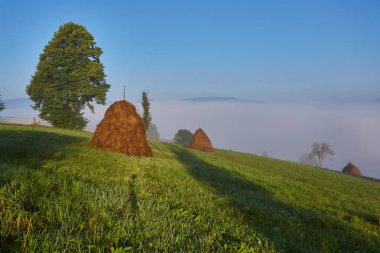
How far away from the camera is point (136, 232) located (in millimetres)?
5699

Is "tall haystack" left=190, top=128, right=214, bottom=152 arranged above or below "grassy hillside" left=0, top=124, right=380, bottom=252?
above

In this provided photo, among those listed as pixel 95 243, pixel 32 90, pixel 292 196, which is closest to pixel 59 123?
pixel 32 90

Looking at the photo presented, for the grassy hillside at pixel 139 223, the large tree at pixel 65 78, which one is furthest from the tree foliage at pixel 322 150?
the grassy hillside at pixel 139 223

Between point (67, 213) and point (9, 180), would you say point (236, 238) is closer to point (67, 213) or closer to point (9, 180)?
point (67, 213)

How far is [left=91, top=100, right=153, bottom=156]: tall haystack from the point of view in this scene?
67.9 ft

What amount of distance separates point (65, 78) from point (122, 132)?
1371 inches

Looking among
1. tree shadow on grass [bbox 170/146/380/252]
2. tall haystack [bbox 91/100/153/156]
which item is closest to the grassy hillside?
tree shadow on grass [bbox 170/146/380/252]

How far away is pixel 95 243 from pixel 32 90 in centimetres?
5274

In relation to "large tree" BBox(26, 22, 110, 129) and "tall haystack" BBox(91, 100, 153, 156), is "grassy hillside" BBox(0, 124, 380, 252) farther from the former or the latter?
"large tree" BBox(26, 22, 110, 129)

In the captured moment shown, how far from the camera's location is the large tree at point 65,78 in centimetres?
4994

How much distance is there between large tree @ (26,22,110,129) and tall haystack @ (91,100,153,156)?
31.5 metres

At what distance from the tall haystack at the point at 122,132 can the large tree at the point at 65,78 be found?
3152 cm

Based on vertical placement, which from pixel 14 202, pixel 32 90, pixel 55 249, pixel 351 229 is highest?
pixel 32 90

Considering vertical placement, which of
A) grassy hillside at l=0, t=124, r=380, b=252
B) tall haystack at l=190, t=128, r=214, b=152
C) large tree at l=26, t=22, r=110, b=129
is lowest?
grassy hillside at l=0, t=124, r=380, b=252
